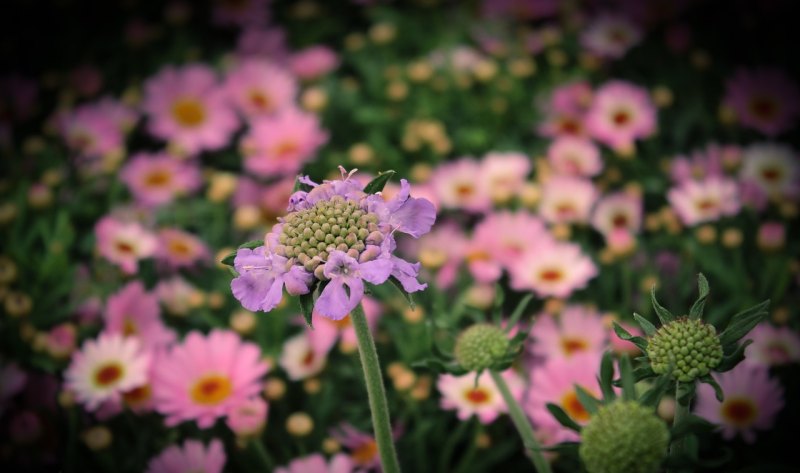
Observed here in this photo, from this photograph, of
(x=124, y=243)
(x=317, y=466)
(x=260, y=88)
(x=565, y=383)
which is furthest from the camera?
(x=260, y=88)

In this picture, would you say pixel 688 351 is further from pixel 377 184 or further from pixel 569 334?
pixel 569 334

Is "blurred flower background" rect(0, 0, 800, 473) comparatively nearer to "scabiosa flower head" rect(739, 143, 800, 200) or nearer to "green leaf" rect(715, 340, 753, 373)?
"scabiosa flower head" rect(739, 143, 800, 200)

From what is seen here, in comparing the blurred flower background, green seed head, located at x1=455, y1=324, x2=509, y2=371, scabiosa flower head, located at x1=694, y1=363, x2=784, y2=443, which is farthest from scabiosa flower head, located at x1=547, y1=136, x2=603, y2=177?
green seed head, located at x1=455, y1=324, x2=509, y2=371

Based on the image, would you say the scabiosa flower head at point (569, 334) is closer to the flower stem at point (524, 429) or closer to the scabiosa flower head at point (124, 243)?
the flower stem at point (524, 429)

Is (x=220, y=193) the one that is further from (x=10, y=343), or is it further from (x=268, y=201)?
(x=10, y=343)

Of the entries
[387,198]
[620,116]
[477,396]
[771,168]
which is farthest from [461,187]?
[771,168]

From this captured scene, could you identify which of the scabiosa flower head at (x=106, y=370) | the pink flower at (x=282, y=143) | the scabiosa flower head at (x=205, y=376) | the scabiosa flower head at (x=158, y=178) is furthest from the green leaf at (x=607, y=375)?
the scabiosa flower head at (x=158, y=178)
